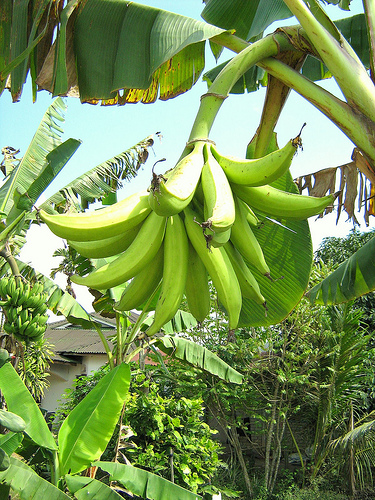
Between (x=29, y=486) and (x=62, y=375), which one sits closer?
(x=29, y=486)

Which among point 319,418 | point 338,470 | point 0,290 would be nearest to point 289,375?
point 319,418

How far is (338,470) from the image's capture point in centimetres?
675

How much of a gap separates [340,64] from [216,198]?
773 mm

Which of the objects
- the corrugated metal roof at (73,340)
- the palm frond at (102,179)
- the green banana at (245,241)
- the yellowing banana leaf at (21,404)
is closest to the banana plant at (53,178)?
the palm frond at (102,179)

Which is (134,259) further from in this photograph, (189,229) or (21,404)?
(21,404)

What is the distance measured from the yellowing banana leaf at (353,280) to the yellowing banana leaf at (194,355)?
2.18 metres

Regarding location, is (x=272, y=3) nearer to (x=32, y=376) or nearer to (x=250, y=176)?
(x=250, y=176)

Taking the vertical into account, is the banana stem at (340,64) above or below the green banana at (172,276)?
above

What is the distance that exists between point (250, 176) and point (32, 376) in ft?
26.1

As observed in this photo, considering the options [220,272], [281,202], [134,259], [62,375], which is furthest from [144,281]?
[62,375]

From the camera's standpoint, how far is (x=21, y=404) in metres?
3.12

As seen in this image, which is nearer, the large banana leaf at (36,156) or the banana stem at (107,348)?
→ the large banana leaf at (36,156)

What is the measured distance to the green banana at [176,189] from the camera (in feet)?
2.75

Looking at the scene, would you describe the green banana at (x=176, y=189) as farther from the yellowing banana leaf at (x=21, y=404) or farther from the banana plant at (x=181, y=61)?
the yellowing banana leaf at (x=21, y=404)
